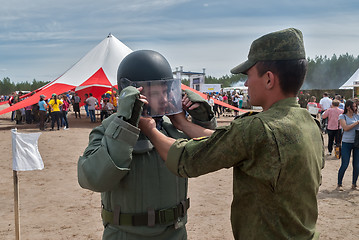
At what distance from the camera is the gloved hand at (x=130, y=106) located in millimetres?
1674

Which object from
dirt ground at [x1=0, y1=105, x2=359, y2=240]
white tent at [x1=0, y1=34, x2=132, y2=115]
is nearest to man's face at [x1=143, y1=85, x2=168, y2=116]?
dirt ground at [x1=0, y1=105, x2=359, y2=240]

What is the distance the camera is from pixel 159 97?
6.28ft

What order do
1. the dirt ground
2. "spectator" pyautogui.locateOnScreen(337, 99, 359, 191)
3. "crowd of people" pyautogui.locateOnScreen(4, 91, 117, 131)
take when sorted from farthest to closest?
"crowd of people" pyautogui.locateOnScreen(4, 91, 117, 131), "spectator" pyautogui.locateOnScreen(337, 99, 359, 191), the dirt ground

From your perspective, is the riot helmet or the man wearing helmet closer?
the man wearing helmet

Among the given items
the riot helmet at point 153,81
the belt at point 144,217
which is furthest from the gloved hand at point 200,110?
the belt at point 144,217

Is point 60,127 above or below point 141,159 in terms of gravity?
below

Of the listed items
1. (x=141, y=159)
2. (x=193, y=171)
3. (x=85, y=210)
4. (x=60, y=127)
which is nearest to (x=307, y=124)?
(x=193, y=171)

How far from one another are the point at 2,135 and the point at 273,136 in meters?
15.1

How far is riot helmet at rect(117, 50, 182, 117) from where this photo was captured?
1898mm

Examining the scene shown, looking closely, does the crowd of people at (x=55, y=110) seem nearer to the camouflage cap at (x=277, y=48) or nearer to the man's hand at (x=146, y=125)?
the man's hand at (x=146, y=125)

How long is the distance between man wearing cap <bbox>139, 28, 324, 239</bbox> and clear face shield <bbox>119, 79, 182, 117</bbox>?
0.38 metres

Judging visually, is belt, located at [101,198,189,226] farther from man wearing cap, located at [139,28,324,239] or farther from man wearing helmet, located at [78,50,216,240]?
man wearing cap, located at [139,28,324,239]

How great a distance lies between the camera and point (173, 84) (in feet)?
6.60

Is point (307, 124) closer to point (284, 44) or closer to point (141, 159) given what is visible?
point (284, 44)
